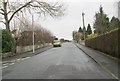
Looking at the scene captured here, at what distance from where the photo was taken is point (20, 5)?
1385 inches

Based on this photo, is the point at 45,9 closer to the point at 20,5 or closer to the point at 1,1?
the point at 20,5

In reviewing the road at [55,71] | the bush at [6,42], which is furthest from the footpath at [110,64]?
the bush at [6,42]

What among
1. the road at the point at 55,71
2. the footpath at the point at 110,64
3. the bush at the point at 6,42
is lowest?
the road at the point at 55,71

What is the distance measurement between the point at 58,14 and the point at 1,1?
7.00 meters

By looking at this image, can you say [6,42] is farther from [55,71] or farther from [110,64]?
[55,71]

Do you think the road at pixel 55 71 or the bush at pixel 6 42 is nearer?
the road at pixel 55 71

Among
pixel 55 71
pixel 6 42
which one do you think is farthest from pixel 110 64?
pixel 6 42

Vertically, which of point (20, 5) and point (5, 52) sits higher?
point (20, 5)

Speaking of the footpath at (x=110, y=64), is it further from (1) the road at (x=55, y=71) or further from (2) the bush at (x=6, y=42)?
(2) the bush at (x=6, y=42)

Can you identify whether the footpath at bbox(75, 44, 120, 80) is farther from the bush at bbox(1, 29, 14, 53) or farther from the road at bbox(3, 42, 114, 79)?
the bush at bbox(1, 29, 14, 53)

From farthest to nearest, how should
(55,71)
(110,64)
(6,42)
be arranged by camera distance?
(6,42) < (110,64) < (55,71)

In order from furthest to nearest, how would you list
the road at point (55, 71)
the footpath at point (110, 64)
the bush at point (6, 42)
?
the bush at point (6, 42), the footpath at point (110, 64), the road at point (55, 71)

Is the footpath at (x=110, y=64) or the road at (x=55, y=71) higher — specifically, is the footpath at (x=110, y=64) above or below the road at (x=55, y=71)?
above

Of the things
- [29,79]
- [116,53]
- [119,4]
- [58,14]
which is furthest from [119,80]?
[58,14]
